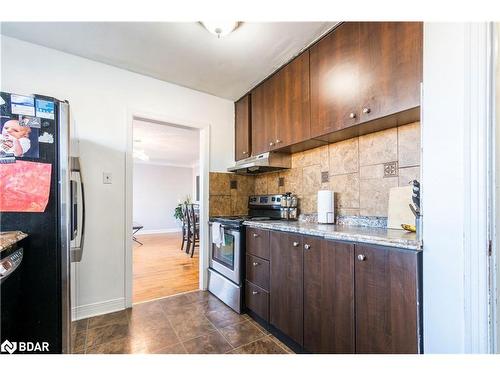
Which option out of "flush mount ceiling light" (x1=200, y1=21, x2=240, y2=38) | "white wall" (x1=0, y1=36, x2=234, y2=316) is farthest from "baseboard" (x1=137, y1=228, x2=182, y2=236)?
"flush mount ceiling light" (x1=200, y1=21, x2=240, y2=38)

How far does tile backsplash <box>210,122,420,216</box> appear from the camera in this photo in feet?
5.25

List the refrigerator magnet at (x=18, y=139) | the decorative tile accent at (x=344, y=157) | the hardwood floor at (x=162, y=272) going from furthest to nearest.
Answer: the hardwood floor at (x=162, y=272) < the decorative tile accent at (x=344, y=157) < the refrigerator magnet at (x=18, y=139)

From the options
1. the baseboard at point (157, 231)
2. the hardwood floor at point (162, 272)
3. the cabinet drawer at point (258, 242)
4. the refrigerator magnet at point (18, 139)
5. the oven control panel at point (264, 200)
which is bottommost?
the baseboard at point (157, 231)

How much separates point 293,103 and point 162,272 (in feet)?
9.88

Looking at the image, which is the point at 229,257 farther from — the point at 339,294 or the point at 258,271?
the point at 339,294

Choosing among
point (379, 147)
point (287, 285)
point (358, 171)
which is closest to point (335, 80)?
point (379, 147)

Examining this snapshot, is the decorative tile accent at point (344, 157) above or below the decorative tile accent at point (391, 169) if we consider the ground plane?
above

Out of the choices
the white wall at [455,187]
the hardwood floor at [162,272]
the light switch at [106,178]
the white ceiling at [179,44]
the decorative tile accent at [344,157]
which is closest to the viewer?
the white wall at [455,187]

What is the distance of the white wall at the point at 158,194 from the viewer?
759 centimetres

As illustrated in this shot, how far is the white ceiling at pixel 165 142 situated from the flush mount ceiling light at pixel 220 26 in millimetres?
1589

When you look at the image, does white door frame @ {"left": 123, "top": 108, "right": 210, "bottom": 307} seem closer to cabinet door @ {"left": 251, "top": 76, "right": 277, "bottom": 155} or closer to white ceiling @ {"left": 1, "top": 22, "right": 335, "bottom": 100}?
white ceiling @ {"left": 1, "top": 22, "right": 335, "bottom": 100}

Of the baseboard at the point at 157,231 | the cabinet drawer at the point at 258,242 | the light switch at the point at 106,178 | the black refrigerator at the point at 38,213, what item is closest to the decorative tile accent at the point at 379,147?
the cabinet drawer at the point at 258,242

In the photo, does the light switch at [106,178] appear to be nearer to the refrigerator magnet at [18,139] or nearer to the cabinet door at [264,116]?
the refrigerator magnet at [18,139]

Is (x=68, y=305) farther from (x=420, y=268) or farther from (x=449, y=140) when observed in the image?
(x=449, y=140)
